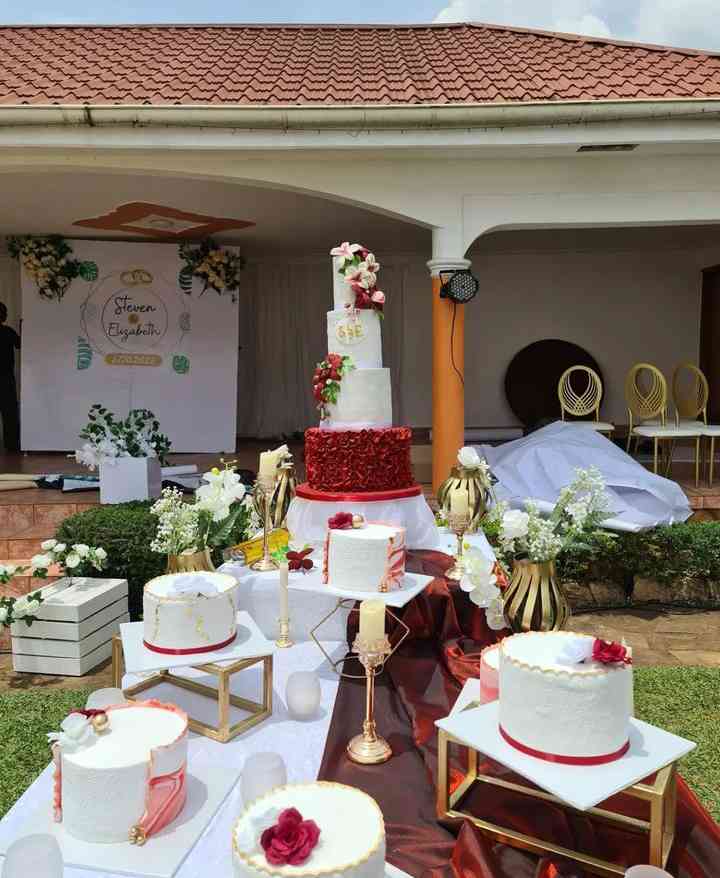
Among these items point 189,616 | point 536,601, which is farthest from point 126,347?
point 536,601

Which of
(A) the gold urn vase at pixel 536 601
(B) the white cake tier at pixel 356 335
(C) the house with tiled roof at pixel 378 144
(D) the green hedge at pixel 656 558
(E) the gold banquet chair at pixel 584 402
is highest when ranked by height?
(C) the house with tiled roof at pixel 378 144

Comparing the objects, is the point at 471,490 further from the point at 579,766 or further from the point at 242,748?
the point at 579,766

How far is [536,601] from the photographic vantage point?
227 centimetres

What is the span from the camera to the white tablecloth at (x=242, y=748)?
1638 mm

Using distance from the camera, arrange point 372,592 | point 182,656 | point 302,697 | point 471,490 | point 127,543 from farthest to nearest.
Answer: point 127,543 < point 471,490 < point 372,592 < point 302,697 < point 182,656

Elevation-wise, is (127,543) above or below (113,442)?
below

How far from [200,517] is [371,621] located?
4.17 ft

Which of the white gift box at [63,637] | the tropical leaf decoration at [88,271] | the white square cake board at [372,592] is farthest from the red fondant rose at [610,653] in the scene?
the tropical leaf decoration at [88,271]

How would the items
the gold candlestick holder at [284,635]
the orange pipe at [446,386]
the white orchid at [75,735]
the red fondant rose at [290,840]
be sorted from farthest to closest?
1. the orange pipe at [446,386]
2. the gold candlestick holder at [284,635]
3. the white orchid at [75,735]
4. the red fondant rose at [290,840]

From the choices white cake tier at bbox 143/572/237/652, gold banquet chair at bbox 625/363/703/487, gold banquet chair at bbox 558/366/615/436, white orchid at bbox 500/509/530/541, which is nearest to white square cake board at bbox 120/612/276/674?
white cake tier at bbox 143/572/237/652

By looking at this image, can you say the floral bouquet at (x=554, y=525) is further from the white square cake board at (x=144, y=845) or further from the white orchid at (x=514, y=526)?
the white square cake board at (x=144, y=845)

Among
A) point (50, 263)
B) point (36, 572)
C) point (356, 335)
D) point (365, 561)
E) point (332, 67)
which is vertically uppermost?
point (332, 67)

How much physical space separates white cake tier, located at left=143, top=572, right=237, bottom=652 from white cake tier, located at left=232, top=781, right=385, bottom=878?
865 millimetres

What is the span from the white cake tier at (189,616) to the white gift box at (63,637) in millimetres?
1969
